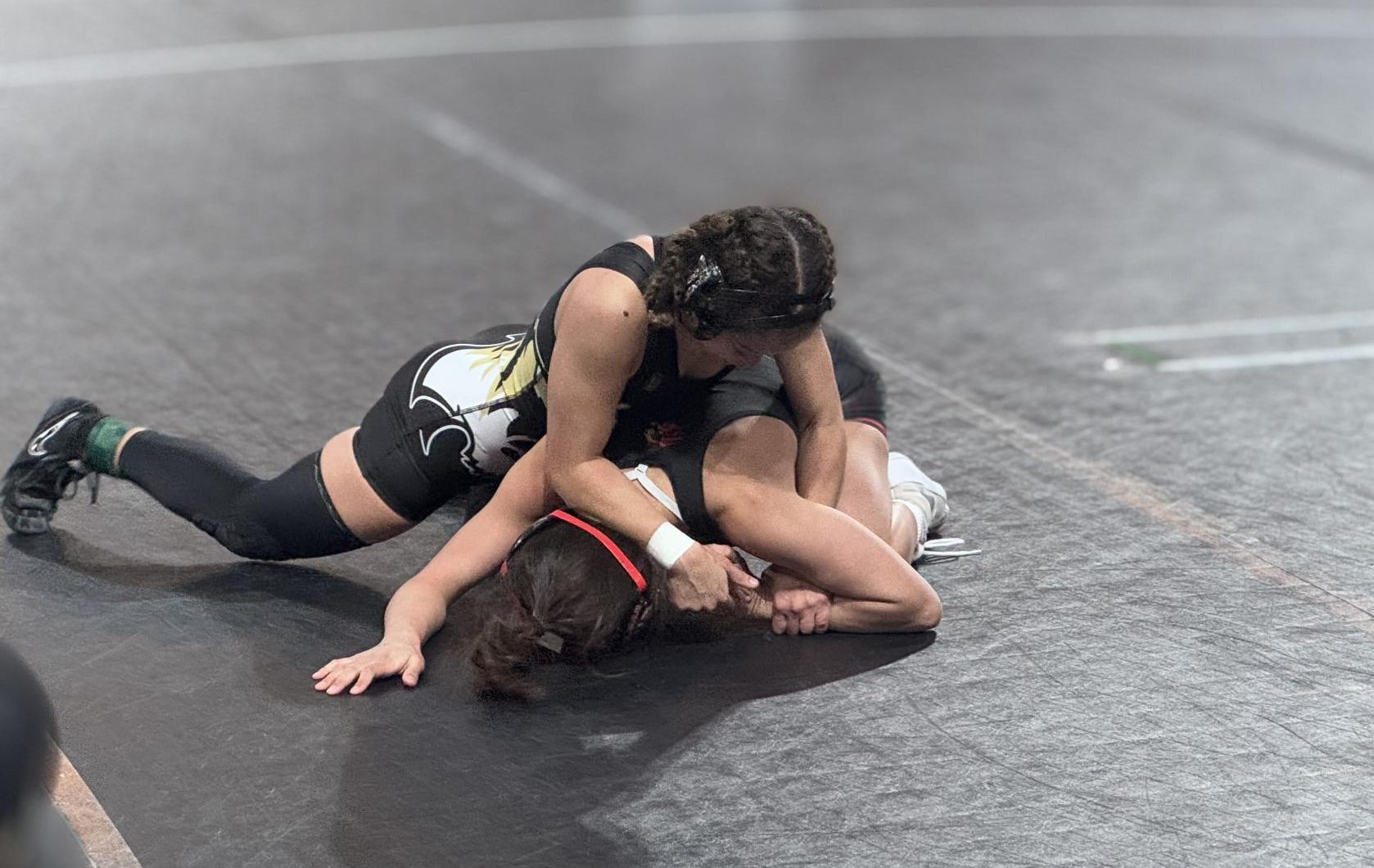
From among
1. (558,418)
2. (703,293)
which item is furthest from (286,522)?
(703,293)

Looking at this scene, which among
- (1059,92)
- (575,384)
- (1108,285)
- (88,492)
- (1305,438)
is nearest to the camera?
(575,384)

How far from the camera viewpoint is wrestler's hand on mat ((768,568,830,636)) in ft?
10.4

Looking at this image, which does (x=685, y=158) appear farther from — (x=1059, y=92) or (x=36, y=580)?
(x=36, y=580)

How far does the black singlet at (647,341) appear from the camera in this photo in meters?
3.04

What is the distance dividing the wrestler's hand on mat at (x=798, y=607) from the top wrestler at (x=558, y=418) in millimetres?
83

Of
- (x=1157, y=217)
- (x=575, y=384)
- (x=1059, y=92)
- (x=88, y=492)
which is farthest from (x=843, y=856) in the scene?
(x=1059, y=92)

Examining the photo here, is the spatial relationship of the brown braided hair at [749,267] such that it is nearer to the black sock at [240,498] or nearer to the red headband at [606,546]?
the red headband at [606,546]

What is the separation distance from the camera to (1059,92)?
800cm

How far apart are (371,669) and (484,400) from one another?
61 cm

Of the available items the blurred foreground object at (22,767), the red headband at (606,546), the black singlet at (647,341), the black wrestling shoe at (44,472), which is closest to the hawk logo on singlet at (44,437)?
the black wrestling shoe at (44,472)

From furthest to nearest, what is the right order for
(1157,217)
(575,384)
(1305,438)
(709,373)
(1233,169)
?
(1233,169) < (1157,217) < (1305,438) < (709,373) < (575,384)

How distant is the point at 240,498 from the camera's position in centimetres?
345

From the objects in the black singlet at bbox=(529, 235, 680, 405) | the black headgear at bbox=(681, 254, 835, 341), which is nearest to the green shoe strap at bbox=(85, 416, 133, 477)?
the black singlet at bbox=(529, 235, 680, 405)

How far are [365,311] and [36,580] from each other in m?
1.87
